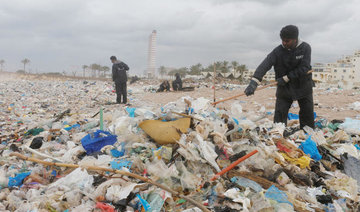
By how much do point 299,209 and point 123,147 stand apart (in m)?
1.71

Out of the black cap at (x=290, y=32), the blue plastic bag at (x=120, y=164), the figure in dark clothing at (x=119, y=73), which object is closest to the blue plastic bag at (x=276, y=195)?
the blue plastic bag at (x=120, y=164)

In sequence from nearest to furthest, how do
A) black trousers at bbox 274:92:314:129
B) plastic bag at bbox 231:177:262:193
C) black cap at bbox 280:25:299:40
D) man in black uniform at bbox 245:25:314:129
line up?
plastic bag at bbox 231:177:262:193, black cap at bbox 280:25:299:40, man in black uniform at bbox 245:25:314:129, black trousers at bbox 274:92:314:129

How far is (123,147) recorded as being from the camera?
8.61 ft

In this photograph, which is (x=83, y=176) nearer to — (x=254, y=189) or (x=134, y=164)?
(x=134, y=164)

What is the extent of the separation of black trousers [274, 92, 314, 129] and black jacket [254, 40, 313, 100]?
0.32 ft

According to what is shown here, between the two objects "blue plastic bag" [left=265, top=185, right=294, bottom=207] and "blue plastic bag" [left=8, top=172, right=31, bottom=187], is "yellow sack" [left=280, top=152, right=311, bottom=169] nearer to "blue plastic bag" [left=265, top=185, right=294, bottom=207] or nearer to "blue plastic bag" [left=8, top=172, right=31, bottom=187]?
"blue plastic bag" [left=265, top=185, right=294, bottom=207]

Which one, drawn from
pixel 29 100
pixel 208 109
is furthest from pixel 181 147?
pixel 29 100

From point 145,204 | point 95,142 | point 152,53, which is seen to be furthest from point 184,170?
point 152,53

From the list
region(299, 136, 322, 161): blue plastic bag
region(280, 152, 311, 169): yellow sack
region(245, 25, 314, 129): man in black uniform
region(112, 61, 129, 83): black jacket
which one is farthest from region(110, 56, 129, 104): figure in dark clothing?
region(280, 152, 311, 169): yellow sack

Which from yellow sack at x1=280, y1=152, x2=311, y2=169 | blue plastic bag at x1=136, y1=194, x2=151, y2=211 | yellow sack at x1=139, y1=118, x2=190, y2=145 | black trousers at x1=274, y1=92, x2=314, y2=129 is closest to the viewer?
blue plastic bag at x1=136, y1=194, x2=151, y2=211

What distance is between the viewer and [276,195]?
1828 millimetres

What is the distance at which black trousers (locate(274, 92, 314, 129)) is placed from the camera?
11.3 ft

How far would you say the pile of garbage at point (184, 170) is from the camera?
181 centimetres

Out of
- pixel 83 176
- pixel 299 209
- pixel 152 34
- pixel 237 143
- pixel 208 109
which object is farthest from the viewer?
pixel 152 34
